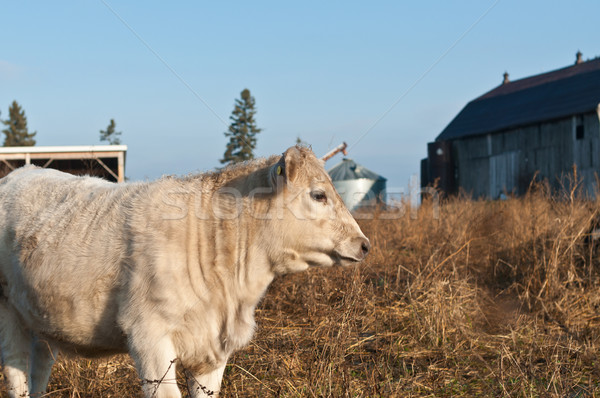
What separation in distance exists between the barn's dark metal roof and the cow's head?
26.8 metres

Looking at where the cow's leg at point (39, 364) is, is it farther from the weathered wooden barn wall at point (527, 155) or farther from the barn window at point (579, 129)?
the barn window at point (579, 129)

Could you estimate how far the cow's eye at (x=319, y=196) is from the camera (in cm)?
408

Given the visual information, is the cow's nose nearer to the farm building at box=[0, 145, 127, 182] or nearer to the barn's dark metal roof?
the farm building at box=[0, 145, 127, 182]

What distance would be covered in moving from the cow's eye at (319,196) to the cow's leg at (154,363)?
4.65 feet

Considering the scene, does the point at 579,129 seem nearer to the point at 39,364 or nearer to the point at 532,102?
the point at 532,102

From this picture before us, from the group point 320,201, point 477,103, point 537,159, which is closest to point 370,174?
point 477,103

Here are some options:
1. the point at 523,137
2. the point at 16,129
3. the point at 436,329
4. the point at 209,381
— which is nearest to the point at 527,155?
the point at 523,137

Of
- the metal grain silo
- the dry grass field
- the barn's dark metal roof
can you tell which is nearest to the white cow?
the dry grass field

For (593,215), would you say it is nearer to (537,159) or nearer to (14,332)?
(14,332)

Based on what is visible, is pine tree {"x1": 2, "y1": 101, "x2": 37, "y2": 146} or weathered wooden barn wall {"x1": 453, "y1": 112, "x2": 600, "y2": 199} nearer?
weathered wooden barn wall {"x1": 453, "y1": 112, "x2": 600, "y2": 199}

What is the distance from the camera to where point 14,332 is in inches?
169

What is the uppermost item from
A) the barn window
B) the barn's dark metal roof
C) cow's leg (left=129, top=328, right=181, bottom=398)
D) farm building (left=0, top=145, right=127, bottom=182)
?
the barn's dark metal roof

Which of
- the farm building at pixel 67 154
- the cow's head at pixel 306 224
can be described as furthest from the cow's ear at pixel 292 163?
the farm building at pixel 67 154

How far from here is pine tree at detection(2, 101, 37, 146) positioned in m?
66.8
